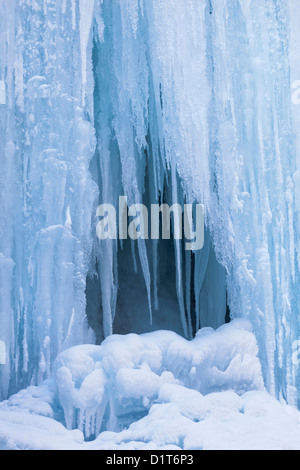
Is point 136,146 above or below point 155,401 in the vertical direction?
above

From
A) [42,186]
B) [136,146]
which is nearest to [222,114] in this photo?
[136,146]

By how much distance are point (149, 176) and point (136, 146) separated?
0.31 m

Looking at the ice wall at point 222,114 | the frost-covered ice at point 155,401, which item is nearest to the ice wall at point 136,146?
the ice wall at point 222,114

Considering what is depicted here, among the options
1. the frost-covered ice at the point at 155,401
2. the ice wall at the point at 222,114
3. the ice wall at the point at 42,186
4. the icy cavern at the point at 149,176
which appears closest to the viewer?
the frost-covered ice at the point at 155,401

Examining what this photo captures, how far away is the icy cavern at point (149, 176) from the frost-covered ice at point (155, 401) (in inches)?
0.5

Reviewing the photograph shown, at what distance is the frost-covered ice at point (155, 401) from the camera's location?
2.68 meters

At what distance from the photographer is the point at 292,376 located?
11.7ft

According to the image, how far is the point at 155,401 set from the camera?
9.91ft

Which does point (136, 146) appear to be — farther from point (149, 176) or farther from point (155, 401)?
point (155, 401)

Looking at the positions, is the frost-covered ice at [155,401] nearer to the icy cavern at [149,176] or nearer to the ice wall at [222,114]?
the icy cavern at [149,176]

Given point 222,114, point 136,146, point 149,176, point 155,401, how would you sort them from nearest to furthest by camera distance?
1. point 155,401
2. point 222,114
3. point 136,146
4. point 149,176
